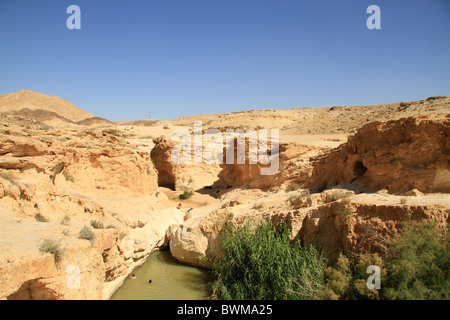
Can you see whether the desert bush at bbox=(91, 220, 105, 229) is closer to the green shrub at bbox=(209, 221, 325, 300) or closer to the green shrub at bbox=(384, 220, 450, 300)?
the green shrub at bbox=(209, 221, 325, 300)

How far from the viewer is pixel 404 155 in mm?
8336

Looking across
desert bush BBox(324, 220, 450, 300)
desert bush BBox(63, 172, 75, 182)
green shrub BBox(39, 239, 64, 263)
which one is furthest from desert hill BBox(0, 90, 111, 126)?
desert bush BBox(324, 220, 450, 300)

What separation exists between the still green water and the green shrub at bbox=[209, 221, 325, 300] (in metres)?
0.90

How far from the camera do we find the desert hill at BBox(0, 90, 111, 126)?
49.5 metres

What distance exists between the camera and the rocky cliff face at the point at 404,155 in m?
7.52

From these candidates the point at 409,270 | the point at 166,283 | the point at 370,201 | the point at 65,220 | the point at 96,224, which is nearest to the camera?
the point at 409,270

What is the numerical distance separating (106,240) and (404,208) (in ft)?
21.5

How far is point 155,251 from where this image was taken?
11578 mm

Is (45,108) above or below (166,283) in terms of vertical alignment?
above

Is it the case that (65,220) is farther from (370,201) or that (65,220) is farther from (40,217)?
(370,201)

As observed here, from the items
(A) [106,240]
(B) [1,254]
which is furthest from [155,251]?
(B) [1,254]

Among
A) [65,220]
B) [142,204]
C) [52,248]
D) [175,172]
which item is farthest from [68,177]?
[175,172]

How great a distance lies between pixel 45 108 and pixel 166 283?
5980cm
